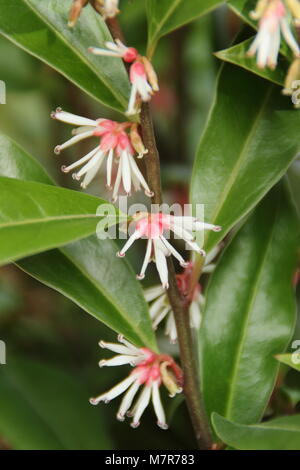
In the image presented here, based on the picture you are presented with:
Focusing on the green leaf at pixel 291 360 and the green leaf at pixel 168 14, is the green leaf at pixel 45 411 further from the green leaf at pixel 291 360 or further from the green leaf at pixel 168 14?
the green leaf at pixel 168 14

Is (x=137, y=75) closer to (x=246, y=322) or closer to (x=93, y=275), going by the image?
(x=93, y=275)

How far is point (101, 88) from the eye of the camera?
106 centimetres

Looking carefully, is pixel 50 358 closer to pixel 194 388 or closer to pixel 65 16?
pixel 194 388

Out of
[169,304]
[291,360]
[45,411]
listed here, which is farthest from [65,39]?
[45,411]

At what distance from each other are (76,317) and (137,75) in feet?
4.37

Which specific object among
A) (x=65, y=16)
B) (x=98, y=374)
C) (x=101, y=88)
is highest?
(x=65, y=16)

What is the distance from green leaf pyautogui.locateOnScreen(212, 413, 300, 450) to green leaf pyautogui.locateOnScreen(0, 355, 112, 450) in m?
0.60

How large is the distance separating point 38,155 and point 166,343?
1419 mm

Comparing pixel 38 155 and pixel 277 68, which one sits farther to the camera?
pixel 38 155

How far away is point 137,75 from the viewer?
0.93 metres

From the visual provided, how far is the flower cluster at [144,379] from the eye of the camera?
3.32ft

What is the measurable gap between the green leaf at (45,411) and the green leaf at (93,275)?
0.47 meters

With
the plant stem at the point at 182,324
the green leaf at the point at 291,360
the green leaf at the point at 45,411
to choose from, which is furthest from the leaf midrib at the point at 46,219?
the green leaf at the point at 45,411
